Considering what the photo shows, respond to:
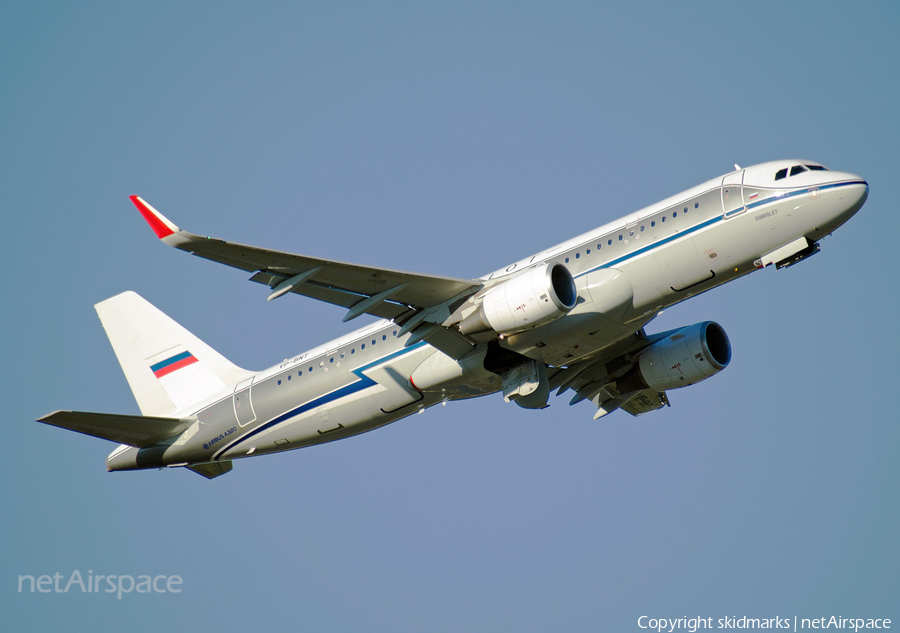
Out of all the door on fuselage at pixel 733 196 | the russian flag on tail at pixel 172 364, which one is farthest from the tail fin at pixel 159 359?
the door on fuselage at pixel 733 196

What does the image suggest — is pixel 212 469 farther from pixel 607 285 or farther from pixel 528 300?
pixel 607 285

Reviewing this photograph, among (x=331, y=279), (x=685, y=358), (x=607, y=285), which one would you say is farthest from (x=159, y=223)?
(x=685, y=358)

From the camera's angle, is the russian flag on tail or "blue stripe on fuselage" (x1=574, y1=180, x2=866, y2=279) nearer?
"blue stripe on fuselage" (x1=574, y1=180, x2=866, y2=279)

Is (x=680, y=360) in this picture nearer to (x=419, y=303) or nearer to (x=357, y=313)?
(x=419, y=303)

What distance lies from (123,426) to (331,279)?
1154cm

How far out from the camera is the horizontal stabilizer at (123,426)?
30250mm

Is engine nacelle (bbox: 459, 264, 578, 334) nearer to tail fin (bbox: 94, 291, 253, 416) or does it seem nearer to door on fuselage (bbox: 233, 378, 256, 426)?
door on fuselage (bbox: 233, 378, 256, 426)

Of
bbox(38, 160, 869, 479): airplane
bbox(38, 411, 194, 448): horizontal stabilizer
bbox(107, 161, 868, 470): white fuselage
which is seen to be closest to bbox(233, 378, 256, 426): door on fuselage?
bbox(38, 160, 869, 479): airplane

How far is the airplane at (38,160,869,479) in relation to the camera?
2680 cm

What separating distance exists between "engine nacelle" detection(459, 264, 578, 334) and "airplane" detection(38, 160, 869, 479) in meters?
0.04

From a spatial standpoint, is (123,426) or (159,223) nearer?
(159,223)

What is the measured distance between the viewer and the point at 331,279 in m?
26.6

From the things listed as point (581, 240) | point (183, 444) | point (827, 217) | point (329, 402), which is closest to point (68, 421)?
point (183, 444)

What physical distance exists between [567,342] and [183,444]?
1520cm
